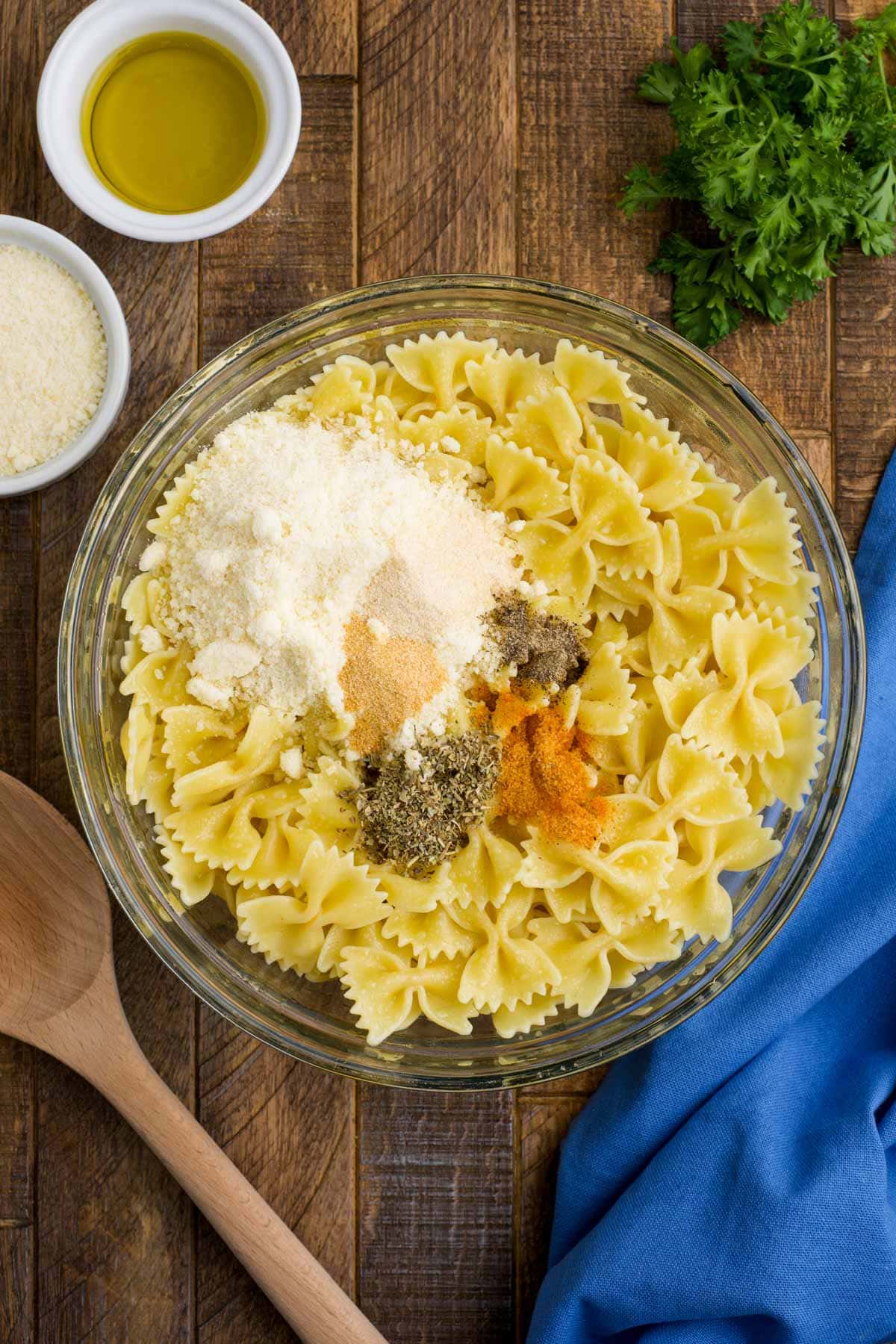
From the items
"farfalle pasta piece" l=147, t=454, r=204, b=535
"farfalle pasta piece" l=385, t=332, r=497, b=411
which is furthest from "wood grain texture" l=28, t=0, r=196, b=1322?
"farfalle pasta piece" l=385, t=332, r=497, b=411

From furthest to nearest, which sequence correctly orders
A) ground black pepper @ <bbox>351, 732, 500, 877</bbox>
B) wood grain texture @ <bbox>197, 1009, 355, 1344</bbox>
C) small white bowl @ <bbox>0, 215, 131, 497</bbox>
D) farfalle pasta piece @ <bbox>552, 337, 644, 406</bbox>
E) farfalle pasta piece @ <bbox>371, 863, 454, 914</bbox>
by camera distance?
wood grain texture @ <bbox>197, 1009, 355, 1344</bbox>, small white bowl @ <bbox>0, 215, 131, 497</bbox>, farfalle pasta piece @ <bbox>552, 337, 644, 406</bbox>, farfalle pasta piece @ <bbox>371, 863, 454, 914</bbox>, ground black pepper @ <bbox>351, 732, 500, 877</bbox>

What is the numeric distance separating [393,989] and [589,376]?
168 centimetres

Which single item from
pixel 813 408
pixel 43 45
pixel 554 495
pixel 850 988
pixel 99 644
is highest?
pixel 43 45

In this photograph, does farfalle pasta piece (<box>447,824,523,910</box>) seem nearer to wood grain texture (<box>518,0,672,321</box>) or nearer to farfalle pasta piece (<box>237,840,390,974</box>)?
farfalle pasta piece (<box>237,840,390,974</box>)

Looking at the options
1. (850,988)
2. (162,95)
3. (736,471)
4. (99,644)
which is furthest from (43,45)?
(850,988)

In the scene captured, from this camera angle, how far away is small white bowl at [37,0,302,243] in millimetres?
2971

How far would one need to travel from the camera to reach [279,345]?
2979 millimetres

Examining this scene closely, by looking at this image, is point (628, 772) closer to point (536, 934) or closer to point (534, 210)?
point (536, 934)

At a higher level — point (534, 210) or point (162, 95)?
point (162, 95)

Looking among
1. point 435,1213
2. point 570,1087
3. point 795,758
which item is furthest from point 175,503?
point 435,1213

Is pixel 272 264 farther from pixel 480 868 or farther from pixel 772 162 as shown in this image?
pixel 480 868

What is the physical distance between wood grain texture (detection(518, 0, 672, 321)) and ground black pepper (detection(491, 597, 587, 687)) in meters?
1.08

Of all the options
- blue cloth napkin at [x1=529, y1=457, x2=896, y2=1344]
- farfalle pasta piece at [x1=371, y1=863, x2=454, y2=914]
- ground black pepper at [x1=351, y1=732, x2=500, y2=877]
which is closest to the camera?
ground black pepper at [x1=351, y1=732, x2=500, y2=877]

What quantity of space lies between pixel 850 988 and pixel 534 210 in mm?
2505
